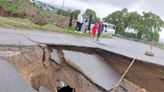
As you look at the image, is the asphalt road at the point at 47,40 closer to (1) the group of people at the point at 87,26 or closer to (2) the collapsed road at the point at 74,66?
(2) the collapsed road at the point at 74,66

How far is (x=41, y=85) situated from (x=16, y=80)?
340 cm

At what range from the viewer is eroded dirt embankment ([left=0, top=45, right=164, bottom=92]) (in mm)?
9914

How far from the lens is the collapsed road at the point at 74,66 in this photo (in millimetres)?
10094

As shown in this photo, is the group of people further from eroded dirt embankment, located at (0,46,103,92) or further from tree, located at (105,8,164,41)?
tree, located at (105,8,164,41)

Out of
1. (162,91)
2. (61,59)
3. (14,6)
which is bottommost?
(162,91)

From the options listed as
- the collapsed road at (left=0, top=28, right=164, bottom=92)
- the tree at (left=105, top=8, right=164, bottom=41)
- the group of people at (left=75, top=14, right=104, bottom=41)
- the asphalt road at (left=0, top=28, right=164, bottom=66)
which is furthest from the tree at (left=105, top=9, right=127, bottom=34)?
the collapsed road at (left=0, top=28, right=164, bottom=92)

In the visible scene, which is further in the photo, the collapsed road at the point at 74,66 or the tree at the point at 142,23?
the tree at the point at 142,23

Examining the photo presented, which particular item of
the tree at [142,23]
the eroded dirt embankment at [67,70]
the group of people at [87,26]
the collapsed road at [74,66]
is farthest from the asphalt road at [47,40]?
the tree at [142,23]

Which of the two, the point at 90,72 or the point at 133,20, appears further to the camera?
the point at 133,20

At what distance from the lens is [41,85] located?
10.9m

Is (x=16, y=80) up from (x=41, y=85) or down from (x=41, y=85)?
up

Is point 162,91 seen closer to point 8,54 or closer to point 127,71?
point 127,71

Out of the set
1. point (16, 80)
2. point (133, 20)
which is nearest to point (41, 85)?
point (16, 80)

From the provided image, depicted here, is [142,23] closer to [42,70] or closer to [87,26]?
[87,26]
